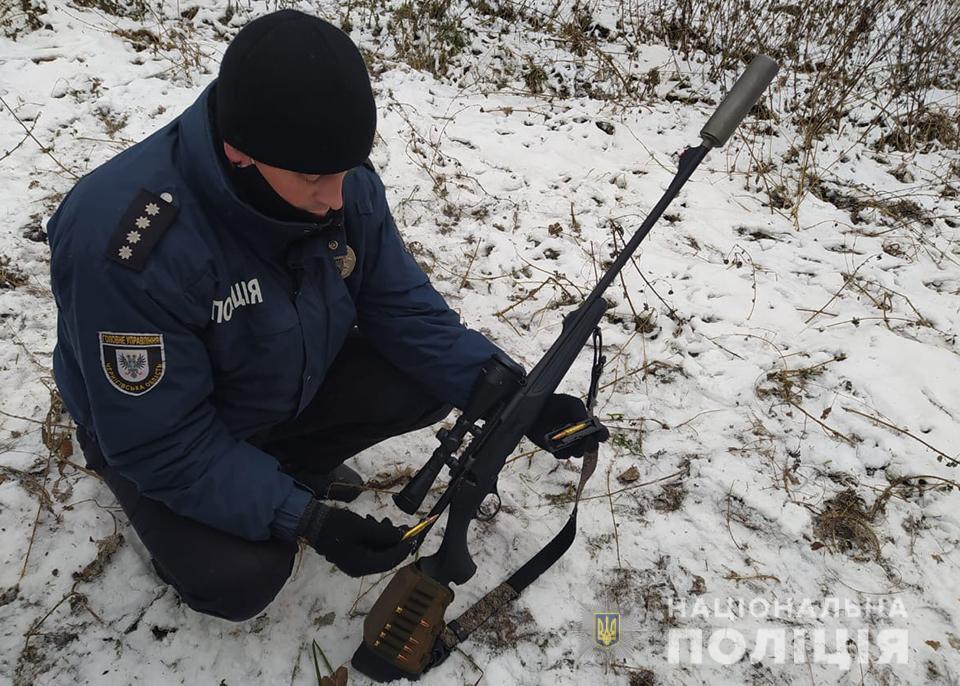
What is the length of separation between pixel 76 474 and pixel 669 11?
5205 millimetres

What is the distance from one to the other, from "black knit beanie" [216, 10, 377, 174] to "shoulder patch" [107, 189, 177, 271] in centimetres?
24

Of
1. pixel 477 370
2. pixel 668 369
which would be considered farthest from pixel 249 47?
pixel 668 369

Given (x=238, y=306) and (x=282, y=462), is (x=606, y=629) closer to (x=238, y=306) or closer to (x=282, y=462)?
(x=282, y=462)

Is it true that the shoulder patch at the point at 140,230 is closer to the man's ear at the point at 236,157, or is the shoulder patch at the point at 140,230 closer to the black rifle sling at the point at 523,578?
the man's ear at the point at 236,157

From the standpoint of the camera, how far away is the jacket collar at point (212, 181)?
1.40m

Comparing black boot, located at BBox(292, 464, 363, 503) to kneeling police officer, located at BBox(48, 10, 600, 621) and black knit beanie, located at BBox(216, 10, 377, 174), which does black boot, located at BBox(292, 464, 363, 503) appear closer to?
kneeling police officer, located at BBox(48, 10, 600, 621)

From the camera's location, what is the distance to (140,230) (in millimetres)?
1383

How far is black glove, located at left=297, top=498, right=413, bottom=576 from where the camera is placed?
5.57ft

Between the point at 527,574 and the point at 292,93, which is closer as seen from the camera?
the point at 292,93

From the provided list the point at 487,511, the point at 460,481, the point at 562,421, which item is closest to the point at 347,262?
the point at 460,481

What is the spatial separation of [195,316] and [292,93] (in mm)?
578

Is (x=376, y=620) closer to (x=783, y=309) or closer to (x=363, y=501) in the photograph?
(x=363, y=501)

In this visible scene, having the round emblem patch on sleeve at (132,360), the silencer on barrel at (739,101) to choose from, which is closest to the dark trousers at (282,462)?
the round emblem patch on sleeve at (132,360)

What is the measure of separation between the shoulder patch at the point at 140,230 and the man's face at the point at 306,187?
9.3 inches
